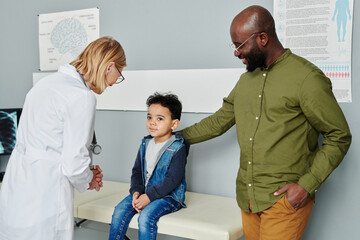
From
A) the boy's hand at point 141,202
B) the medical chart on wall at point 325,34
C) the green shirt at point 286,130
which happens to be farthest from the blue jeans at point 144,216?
the medical chart on wall at point 325,34

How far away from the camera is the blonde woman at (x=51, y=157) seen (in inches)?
67.2

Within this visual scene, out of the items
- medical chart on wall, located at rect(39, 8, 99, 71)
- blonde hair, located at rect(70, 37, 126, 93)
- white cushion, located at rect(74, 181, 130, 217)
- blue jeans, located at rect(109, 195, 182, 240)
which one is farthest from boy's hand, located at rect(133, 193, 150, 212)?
medical chart on wall, located at rect(39, 8, 99, 71)

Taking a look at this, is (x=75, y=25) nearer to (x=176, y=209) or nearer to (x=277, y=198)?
(x=176, y=209)

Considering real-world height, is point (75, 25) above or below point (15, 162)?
above

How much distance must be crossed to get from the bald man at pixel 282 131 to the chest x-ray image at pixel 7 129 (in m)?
2.04

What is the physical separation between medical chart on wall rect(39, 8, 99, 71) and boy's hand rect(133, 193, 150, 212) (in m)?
1.34

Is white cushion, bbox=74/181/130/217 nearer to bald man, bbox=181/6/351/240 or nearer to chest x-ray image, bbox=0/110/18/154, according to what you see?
chest x-ray image, bbox=0/110/18/154

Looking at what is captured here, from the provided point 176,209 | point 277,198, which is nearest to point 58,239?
point 176,209

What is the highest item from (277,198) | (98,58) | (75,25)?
(75,25)

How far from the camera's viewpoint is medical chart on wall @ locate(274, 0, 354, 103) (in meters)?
2.21

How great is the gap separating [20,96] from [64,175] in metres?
1.88

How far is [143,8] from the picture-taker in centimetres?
286

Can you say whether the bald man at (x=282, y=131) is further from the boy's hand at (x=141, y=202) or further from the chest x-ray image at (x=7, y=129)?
the chest x-ray image at (x=7, y=129)

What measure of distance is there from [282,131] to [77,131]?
0.82 meters
